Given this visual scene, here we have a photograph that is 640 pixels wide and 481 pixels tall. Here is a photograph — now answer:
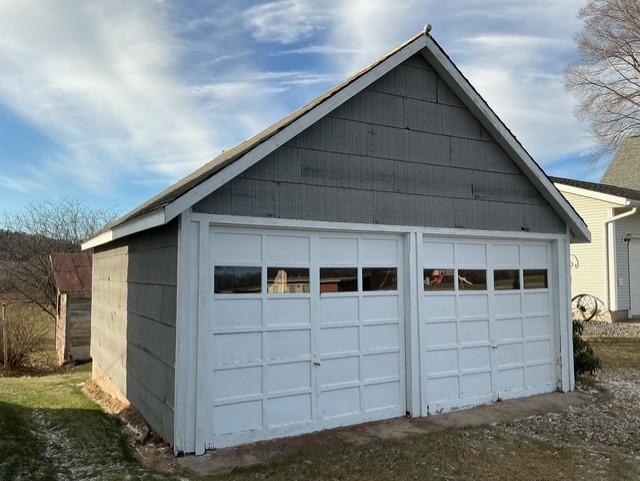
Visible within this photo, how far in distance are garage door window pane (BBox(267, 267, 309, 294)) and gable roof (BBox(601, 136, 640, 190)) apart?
61.4ft

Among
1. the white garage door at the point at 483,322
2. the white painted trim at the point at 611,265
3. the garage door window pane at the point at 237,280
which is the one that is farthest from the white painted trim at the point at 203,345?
the white painted trim at the point at 611,265

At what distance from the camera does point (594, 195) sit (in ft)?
50.8

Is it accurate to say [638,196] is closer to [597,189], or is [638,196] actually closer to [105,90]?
[597,189]

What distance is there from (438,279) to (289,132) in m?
2.97

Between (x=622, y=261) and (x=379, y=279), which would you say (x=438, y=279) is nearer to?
(x=379, y=279)

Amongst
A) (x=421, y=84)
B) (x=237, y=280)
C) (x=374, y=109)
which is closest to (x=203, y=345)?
(x=237, y=280)

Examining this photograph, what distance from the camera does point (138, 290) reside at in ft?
21.5

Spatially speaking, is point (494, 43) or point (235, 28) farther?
point (494, 43)

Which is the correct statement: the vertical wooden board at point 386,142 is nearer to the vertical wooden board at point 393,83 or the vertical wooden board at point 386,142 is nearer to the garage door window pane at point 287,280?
the vertical wooden board at point 393,83

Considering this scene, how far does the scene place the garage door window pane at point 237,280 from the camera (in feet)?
17.2

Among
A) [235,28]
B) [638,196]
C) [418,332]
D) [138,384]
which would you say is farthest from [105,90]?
[638,196]

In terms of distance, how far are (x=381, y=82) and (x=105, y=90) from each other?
21.1 feet

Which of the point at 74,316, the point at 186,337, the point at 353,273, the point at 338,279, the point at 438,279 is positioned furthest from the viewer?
the point at 74,316

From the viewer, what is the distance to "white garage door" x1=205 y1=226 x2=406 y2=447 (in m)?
5.22
